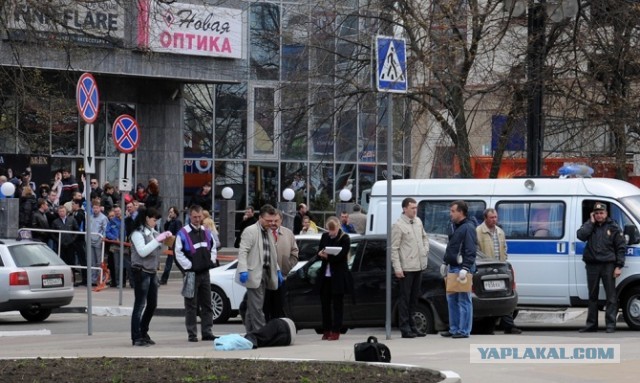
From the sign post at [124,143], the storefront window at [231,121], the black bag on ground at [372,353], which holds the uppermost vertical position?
the storefront window at [231,121]

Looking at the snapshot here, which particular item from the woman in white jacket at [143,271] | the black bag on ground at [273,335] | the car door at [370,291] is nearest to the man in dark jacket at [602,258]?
the car door at [370,291]

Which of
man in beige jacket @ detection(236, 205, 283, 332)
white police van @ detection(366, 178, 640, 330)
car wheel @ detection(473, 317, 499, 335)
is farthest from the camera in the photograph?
white police van @ detection(366, 178, 640, 330)

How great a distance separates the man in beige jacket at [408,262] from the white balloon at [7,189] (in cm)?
1428

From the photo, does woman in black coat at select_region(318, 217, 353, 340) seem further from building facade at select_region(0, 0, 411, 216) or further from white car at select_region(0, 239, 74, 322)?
white car at select_region(0, 239, 74, 322)

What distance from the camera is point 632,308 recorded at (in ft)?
63.3

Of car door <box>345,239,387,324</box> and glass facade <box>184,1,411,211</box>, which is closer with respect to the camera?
car door <box>345,239,387,324</box>

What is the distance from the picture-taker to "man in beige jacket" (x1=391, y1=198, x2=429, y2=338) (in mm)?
17131

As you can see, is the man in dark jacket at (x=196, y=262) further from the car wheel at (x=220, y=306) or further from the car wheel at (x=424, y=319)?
the car wheel at (x=220, y=306)

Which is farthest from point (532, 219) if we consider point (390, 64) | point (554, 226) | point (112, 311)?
point (112, 311)

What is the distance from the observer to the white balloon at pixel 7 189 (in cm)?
2923

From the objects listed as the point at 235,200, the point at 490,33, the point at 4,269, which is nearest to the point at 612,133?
the point at 490,33

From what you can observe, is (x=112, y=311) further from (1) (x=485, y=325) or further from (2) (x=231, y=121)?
(2) (x=231, y=121)

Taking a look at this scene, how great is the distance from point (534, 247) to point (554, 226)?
1.47 feet

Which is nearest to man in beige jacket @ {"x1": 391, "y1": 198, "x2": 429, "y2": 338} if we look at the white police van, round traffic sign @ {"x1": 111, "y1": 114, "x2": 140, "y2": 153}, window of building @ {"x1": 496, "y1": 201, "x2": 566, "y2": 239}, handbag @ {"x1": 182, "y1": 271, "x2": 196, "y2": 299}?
handbag @ {"x1": 182, "y1": 271, "x2": 196, "y2": 299}
